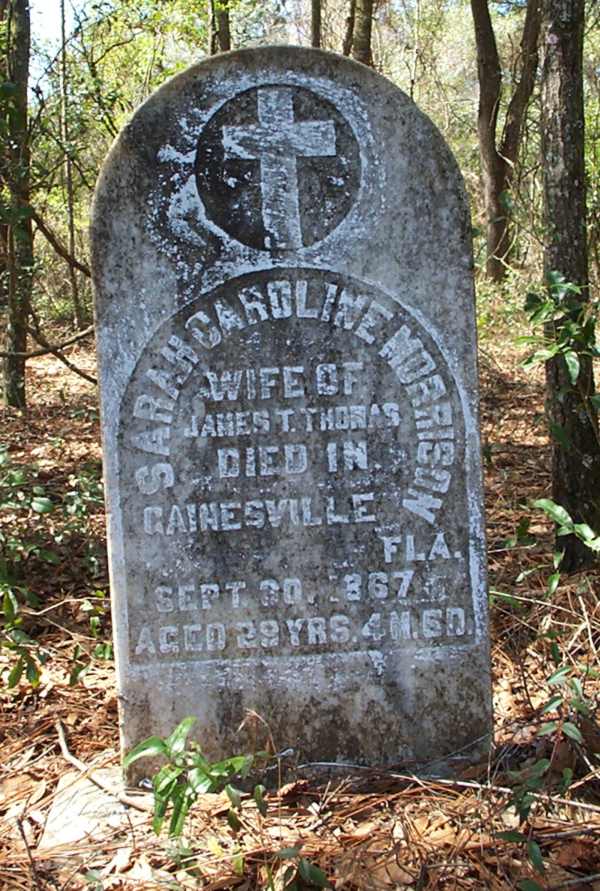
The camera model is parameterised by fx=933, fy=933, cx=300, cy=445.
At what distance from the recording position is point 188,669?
2.43 metres

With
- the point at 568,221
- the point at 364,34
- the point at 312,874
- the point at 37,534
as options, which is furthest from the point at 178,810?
the point at 364,34

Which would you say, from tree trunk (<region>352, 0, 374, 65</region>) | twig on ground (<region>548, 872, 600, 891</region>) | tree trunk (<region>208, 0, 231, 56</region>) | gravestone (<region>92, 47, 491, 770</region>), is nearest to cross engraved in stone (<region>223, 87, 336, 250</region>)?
gravestone (<region>92, 47, 491, 770</region>)

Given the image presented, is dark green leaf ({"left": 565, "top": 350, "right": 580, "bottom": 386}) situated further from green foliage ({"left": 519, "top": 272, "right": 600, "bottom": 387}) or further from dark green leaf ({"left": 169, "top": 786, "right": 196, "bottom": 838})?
dark green leaf ({"left": 169, "top": 786, "right": 196, "bottom": 838})

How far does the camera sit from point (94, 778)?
8.38 feet

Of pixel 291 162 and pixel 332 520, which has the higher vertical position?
pixel 291 162

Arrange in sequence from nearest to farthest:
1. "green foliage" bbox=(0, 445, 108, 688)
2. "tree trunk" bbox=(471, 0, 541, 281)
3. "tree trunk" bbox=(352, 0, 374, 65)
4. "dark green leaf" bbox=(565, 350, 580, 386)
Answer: "dark green leaf" bbox=(565, 350, 580, 386)
"green foliage" bbox=(0, 445, 108, 688)
"tree trunk" bbox=(352, 0, 374, 65)
"tree trunk" bbox=(471, 0, 541, 281)

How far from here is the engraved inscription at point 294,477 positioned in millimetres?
2367

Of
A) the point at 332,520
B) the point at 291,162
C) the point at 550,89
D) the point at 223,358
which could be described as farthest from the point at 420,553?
the point at 550,89

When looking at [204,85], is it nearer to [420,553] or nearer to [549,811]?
[420,553]

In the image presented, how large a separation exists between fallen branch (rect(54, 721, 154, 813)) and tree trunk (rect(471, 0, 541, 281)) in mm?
7925

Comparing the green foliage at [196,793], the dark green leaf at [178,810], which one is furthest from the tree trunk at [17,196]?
the dark green leaf at [178,810]

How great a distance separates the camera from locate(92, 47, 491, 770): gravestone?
2324 mm

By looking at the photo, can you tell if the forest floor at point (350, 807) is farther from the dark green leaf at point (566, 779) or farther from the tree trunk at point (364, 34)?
the tree trunk at point (364, 34)

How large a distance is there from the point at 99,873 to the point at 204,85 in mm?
1886
